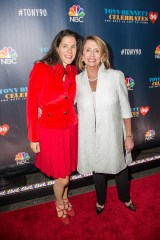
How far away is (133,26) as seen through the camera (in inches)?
118

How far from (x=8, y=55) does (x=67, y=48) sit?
1.12m

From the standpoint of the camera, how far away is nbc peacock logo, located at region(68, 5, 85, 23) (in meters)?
2.63

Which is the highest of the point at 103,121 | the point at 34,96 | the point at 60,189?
the point at 34,96

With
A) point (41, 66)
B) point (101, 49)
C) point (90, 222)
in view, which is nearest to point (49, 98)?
point (41, 66)

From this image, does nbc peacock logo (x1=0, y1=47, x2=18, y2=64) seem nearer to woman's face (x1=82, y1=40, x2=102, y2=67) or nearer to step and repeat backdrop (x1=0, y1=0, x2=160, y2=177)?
step and repeat backdrop (x1=0, y1=0, x2=160, y2=177)

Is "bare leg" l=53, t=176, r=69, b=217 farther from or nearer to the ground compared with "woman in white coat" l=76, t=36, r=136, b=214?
nearer to the ground

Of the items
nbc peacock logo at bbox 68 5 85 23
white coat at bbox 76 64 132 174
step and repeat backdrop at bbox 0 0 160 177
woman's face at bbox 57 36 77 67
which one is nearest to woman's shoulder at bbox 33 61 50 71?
woman's face at bbox 57 36 77 67

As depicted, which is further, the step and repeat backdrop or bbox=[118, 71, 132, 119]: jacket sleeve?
the step and repeat backdrop

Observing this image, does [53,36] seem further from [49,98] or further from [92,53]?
[49,98]

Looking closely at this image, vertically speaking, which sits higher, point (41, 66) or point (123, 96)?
point (41, 66)

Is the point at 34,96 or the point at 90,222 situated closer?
the point at 34,96

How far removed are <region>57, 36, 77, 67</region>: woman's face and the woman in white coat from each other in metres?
0.11

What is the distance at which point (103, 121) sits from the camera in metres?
1.83

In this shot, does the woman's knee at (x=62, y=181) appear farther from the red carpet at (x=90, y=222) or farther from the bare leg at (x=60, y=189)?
the red carpet at (x=90, y=222)
